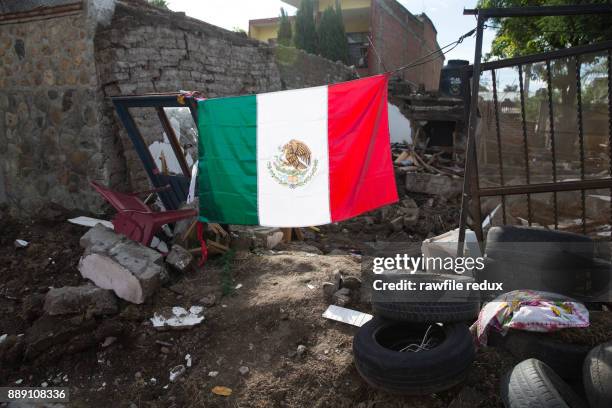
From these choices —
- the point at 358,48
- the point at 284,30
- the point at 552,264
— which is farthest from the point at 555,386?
the point at 284,30

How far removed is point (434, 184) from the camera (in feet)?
33.5

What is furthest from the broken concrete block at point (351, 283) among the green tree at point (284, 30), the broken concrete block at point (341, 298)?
the green tree at point (284, 30)

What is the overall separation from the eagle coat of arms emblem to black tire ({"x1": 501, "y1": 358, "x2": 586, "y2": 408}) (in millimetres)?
2499

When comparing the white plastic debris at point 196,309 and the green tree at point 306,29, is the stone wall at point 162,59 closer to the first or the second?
the white plastic debris at point 196,309

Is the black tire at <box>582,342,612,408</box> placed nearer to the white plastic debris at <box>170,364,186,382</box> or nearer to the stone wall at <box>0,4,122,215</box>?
the white plastic debris at <box>170,364,186,382</box>

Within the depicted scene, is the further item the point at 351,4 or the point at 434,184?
the point at 351,4

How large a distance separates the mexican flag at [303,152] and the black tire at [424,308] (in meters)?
1.28

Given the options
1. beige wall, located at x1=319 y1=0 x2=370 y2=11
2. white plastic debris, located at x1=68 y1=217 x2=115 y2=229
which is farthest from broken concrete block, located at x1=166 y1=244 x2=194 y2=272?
beige wall, located at x1=319 y1=0 x2=370 y2=11

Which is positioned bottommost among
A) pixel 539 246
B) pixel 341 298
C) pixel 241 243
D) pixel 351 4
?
pixel 341 298

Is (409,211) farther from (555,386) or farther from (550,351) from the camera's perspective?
(555,386)

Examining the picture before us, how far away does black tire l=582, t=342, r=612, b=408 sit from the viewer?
245 cm

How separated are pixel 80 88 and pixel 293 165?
11.5 ft

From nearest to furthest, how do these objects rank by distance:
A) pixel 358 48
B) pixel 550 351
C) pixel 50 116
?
pixel 550 351 < pixel 50 116 < pixel 358 48

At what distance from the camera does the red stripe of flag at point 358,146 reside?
4.30 m
